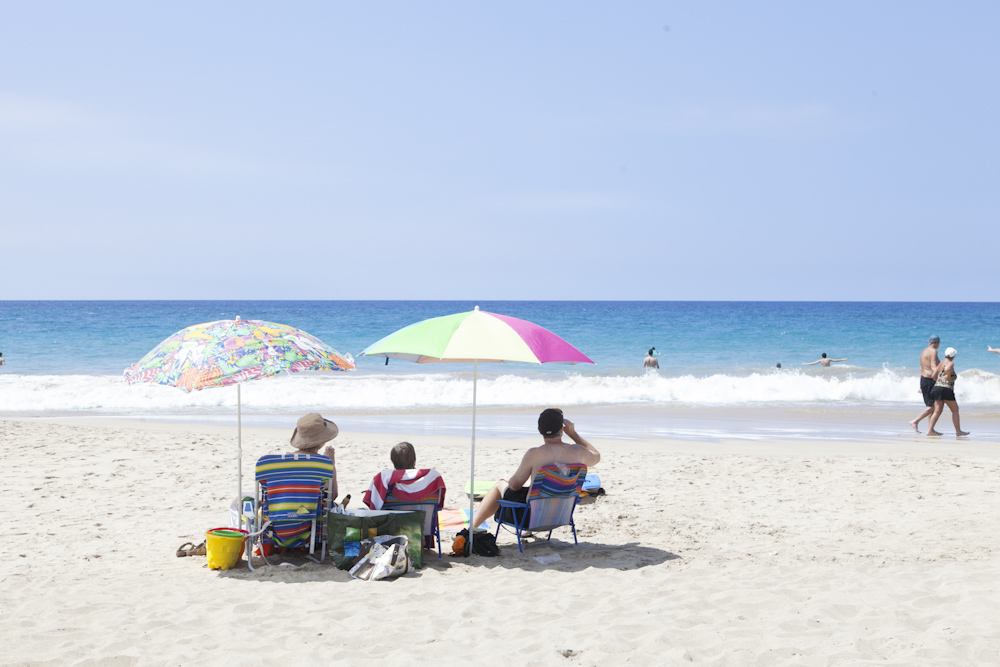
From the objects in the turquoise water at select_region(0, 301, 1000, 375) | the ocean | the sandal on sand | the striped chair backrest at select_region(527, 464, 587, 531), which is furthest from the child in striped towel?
the turquoise water at select_region(0, 301, 1000, 375)

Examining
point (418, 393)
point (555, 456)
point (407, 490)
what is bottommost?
point (418, 393)

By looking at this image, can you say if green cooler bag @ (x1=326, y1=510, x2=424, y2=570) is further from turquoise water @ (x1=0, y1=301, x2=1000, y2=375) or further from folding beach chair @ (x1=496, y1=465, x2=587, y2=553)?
turquoise water @ (x1=0, y1=301, x2=1000, y2=375)

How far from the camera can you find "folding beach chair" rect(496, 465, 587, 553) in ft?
17.9

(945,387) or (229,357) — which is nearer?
(229,357)

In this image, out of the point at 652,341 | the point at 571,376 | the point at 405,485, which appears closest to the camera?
the point at 405,485

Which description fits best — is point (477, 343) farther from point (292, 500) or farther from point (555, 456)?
point (292, 500)

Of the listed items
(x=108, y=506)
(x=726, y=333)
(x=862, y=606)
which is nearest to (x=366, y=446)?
(x=108, y=506)

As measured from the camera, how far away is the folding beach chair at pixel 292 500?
504 centimetres

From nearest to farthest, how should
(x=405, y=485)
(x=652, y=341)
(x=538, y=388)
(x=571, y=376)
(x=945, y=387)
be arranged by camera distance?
(x=405, y=485) → (x=945, y=387) → (x=538, y=388) → (x=571, y=376) → (x=652, y=341)

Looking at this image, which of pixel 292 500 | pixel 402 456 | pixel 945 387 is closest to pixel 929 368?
pixel 945 387

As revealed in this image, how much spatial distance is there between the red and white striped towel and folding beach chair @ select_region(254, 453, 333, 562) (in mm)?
344

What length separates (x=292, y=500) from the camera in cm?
516

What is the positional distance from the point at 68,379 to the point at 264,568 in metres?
19.5

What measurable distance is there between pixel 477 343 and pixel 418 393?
13.9 meters
